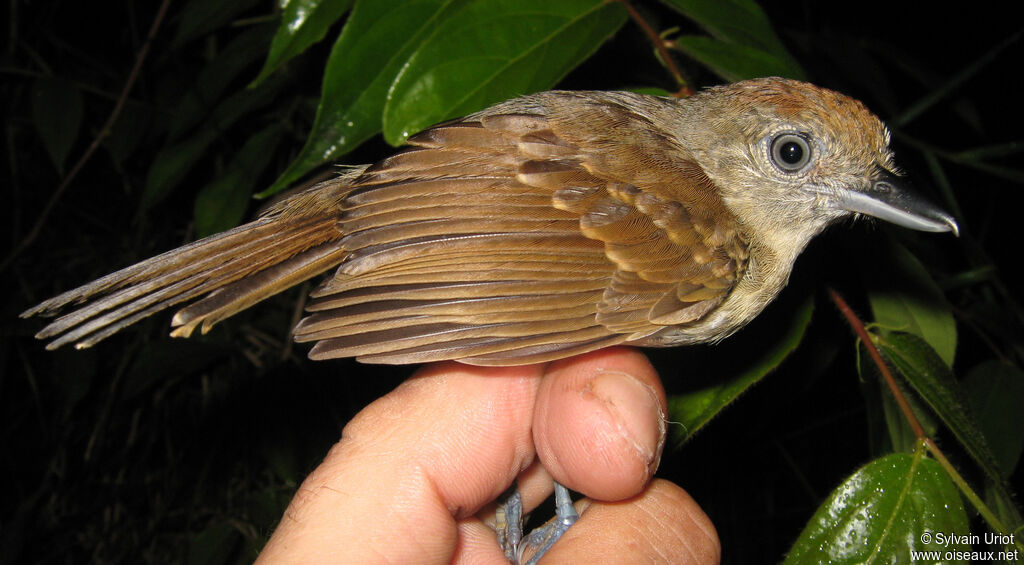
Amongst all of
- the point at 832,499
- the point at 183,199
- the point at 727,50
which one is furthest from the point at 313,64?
the point at 832,499

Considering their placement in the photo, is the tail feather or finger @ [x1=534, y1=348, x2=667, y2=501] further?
finger @ [x1=534, y1=348, x2=667, y2=501]

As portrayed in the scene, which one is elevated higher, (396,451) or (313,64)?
(313,64)

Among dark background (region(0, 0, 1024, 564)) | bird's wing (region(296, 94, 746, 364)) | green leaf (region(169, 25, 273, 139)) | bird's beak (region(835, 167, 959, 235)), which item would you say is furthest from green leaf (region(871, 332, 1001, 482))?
green leaf (region(169, 25, 273, 139))

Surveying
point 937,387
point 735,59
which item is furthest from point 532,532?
point 735,59

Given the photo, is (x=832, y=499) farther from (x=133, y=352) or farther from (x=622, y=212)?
(x=133, y=352)

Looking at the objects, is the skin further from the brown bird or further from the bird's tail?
the bird's tail

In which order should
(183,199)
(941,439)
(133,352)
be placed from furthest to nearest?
1. (183,199)
2. (133,352)
3. (941,439)
